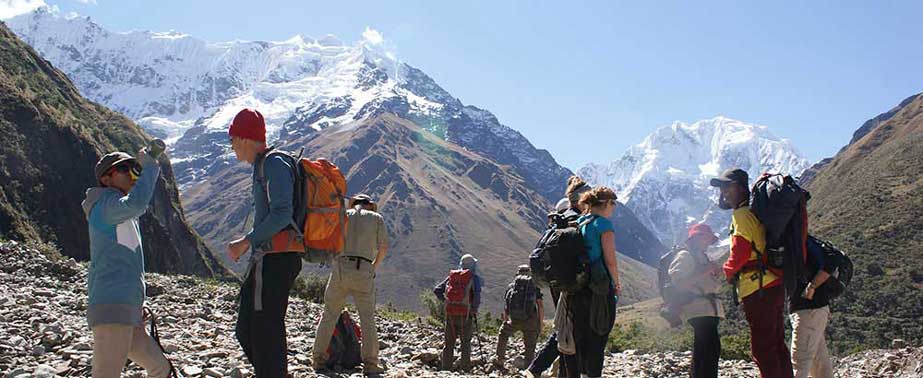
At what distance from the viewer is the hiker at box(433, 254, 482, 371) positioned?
401 inches

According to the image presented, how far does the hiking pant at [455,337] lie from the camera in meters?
10.2

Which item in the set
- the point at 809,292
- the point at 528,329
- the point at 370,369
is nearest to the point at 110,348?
the point at 370,369

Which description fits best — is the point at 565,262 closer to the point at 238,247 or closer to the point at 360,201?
the point at 238,247

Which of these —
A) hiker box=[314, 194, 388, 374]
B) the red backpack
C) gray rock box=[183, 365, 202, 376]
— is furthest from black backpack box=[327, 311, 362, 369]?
the red backpack

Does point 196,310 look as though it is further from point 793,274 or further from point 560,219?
point 793,274

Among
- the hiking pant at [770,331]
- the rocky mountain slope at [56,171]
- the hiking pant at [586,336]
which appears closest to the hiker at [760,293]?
the hiking pant at [770,331]

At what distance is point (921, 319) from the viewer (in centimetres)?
Result: 4341

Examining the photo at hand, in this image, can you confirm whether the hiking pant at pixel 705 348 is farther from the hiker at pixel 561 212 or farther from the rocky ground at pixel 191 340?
the rocky ground at pixel 191 340

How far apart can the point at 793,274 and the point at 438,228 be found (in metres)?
167

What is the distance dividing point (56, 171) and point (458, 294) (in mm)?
31369

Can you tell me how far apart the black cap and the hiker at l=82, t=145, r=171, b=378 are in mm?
4816

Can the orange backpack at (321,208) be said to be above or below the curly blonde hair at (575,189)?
below

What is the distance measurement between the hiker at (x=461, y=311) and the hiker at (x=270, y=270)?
5498 millimetres

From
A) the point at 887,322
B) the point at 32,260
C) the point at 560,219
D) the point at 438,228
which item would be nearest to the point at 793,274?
the point at 560,219
